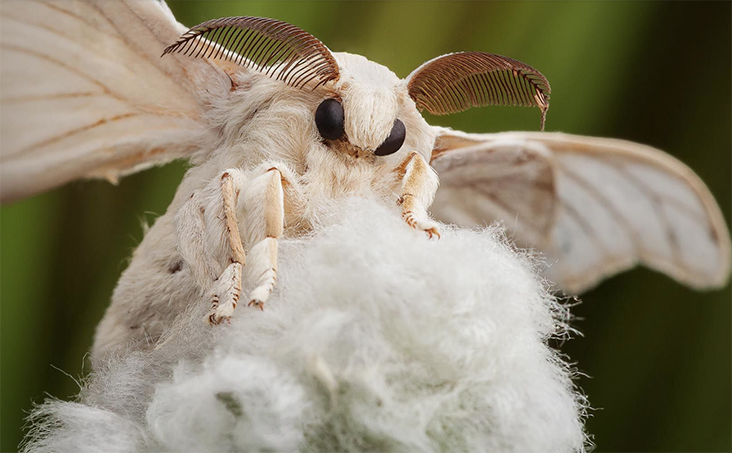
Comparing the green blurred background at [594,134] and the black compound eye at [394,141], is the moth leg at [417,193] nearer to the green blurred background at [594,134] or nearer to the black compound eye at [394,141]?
the black compound eye at [394,141]

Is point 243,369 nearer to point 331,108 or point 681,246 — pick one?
point 331,108

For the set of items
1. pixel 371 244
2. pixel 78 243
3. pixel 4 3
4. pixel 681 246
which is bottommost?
pixel 78 243

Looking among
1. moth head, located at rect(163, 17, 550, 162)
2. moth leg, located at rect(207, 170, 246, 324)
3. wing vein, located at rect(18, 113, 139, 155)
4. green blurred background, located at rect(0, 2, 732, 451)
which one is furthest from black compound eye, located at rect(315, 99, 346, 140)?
green blurred background, located at rect(0, 2, 732, 451)

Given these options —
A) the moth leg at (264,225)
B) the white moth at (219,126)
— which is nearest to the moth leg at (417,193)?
the white moth at (219,126)

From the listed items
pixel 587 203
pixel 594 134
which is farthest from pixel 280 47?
pixel 594 134

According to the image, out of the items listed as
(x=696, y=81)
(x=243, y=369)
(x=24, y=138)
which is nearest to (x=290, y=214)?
(x=243, y=369)

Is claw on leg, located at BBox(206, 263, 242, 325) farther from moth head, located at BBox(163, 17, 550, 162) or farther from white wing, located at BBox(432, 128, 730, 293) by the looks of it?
white wing, located at BBox(432, 128, 730, 293)
